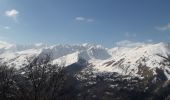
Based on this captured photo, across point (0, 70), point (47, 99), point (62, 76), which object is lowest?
point (47, 99)

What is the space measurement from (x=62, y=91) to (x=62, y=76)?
4238 millimetres

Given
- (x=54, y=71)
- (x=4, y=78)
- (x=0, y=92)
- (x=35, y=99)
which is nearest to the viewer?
(x=35, y=99)

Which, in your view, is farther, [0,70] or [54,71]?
[0,70]

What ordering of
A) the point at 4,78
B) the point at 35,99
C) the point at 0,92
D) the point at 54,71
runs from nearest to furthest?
the point at 35,99
the point at 54,71
the point at 4,78
the point at 0,92

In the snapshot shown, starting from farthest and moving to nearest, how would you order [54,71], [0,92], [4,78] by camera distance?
[0,92] → [4,78] → [54,71]

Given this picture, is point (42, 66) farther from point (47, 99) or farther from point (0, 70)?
point (0, 70)

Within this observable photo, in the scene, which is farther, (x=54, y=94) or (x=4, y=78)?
(x=4, y=78)

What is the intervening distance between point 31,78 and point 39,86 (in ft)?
5.73

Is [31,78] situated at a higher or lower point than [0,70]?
lower

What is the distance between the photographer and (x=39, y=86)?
46.9 metres

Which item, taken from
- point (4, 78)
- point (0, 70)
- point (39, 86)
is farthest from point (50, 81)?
point (0, 70)

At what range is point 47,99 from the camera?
1834 inches

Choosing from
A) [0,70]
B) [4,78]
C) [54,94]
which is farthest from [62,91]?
[0,70]

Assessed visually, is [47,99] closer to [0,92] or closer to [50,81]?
[50,81]
